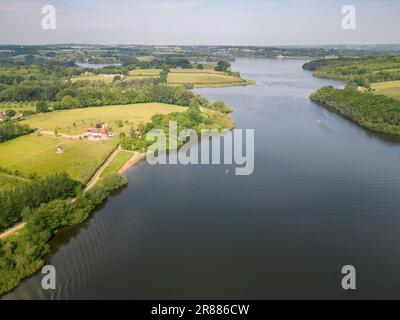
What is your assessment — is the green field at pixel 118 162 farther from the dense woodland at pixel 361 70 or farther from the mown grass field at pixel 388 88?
the dense woodland at pixel 361 70

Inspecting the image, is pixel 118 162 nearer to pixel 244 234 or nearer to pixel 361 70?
pixel 244 234

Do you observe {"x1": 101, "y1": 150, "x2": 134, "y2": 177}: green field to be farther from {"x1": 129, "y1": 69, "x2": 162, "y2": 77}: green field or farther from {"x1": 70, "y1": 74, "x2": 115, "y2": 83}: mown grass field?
{"x1": 129, "y1": 69, "x2": 162, "y2": 77}: green field

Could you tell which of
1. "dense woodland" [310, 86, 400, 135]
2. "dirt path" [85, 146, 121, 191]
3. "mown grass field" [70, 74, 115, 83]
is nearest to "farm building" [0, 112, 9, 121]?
"dirt path" [85, 146, 121, 191]

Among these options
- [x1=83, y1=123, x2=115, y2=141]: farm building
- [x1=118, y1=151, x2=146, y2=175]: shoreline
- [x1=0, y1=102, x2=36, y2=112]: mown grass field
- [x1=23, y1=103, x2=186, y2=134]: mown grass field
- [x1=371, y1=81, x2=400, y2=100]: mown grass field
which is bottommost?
[x1=118, y1=151, x2=146, y2=175]: shoreline

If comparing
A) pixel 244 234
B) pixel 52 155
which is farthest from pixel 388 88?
pixel 52 155

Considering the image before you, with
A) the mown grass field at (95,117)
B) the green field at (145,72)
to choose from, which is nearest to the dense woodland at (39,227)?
the mown grass field at (95,117)
